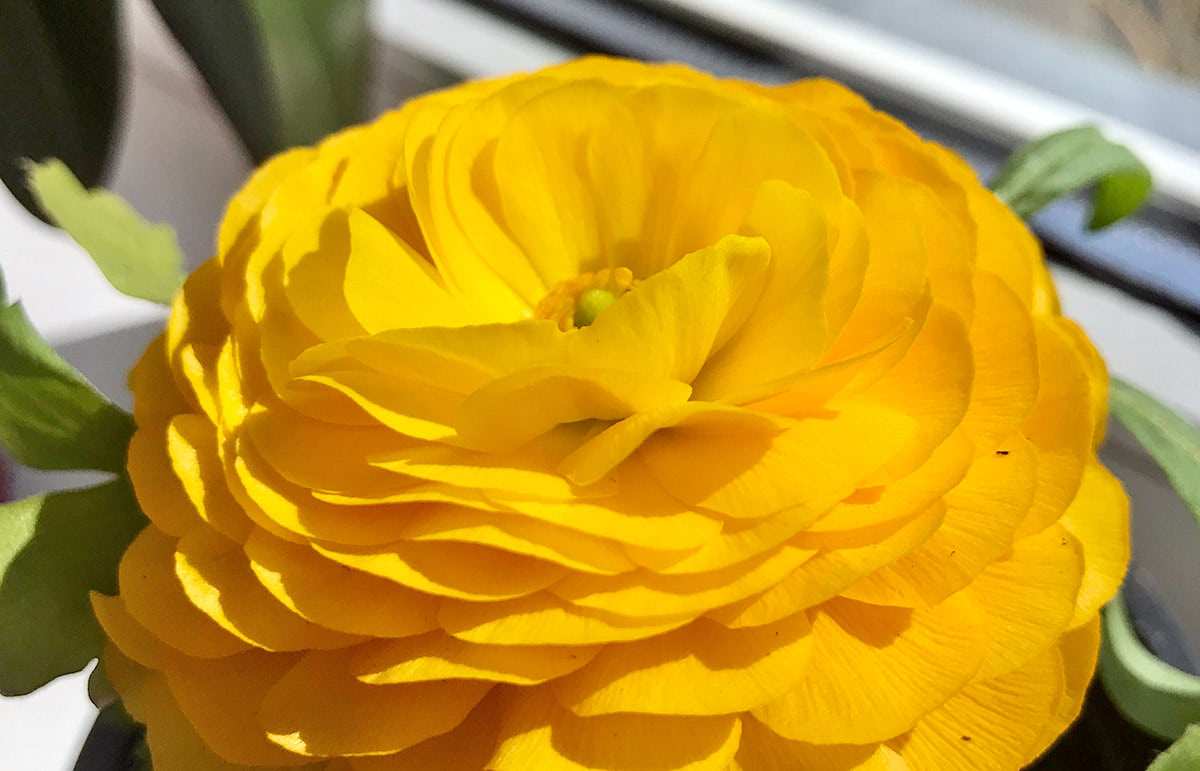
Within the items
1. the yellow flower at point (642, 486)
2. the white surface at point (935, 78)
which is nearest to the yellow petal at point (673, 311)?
the yellow flower at point (642, 486)

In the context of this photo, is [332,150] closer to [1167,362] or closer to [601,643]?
[601,643]

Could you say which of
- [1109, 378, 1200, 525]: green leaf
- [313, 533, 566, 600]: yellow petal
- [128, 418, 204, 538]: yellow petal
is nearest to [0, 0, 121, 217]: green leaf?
[128, 418, 204, 538]: yellow petal

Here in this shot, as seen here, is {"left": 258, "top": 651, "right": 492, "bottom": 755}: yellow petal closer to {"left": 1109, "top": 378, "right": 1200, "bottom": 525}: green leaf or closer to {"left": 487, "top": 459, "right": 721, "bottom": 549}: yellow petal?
{"left": 487, "top": 459, "right": 721, "bottom": 549}: yellow petal

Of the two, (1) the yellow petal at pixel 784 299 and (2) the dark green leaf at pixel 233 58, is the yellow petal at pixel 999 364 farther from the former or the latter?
(2) the dark green leaf at pixel 233 58

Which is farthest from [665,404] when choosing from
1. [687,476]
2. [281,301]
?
[281,301]

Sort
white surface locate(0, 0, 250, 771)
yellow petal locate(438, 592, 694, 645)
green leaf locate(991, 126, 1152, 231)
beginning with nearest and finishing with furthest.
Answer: yellow petal locate(438, 592, 694, 645) → green leaf locate(991, 126, 1152, 231) → white surface locate(0, 0, 250, 771)

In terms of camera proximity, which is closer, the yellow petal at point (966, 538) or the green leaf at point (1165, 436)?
the yellow petal at point (966, 538)
